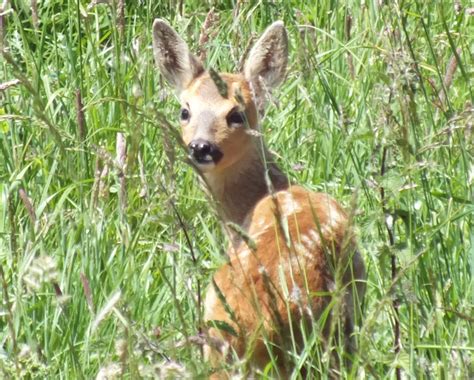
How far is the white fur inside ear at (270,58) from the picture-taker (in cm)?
605

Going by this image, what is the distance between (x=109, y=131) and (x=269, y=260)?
1.77 meters

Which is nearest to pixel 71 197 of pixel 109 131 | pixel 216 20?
pixel 109 131

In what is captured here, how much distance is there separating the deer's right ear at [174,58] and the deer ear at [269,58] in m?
0.26

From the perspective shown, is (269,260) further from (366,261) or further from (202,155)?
(202,155)

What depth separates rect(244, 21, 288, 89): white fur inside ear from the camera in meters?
6.05

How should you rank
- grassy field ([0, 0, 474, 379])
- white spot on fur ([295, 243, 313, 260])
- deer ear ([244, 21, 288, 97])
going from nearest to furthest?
grassy field ([0, 0, 474, 379]), white spot on fur ([295, 243, 313, 260]), deer ear ([244, 21, 288, 97])

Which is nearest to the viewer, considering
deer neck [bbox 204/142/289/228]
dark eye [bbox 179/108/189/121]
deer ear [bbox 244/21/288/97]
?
deer neck [bbox 204/142/289/228]

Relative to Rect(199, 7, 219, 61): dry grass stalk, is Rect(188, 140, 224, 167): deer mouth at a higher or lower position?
lower

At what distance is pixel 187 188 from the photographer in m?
5.57

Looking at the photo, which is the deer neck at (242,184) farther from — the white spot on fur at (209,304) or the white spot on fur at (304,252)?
the white spot on fur at (304,252)

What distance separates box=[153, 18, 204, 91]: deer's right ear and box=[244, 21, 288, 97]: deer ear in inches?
10.4

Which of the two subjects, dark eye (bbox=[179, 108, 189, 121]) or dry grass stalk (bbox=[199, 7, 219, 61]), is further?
dark eye (bbox=[179, 108, 189, 121])

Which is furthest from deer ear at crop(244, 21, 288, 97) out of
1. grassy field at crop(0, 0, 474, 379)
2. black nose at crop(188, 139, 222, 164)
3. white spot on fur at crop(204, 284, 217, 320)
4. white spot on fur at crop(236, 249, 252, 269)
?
white spot on fur at crop(204, 284, 217, 320)

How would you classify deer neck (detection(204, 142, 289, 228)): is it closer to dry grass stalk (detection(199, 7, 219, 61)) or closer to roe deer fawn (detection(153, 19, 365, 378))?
roe deer fawn (detection(153, 19, 365, 378))
